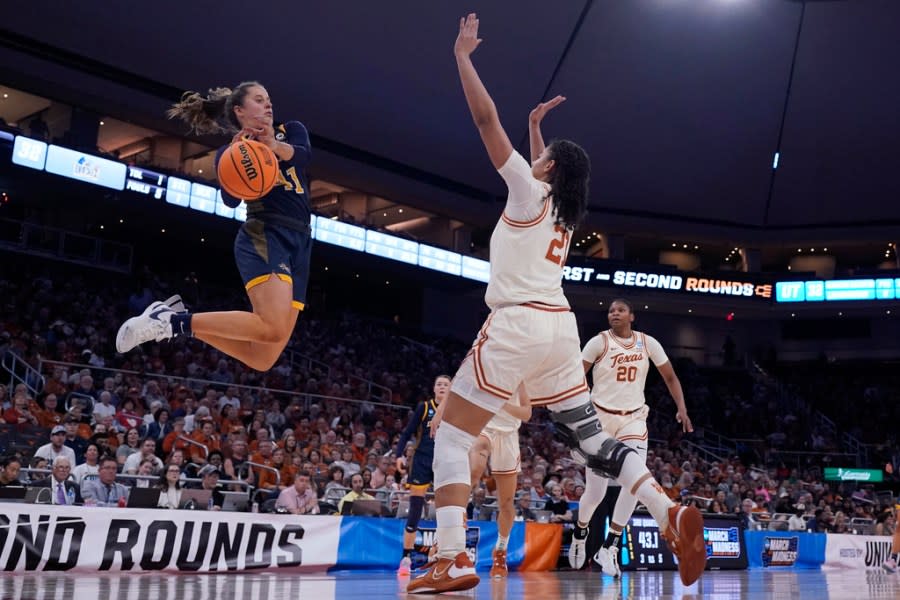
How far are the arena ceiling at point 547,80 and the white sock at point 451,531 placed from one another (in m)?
19.9

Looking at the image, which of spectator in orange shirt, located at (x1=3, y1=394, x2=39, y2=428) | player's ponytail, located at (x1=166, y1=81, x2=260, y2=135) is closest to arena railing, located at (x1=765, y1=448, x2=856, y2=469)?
spectator in orange shirt, located at (x1=3, y1=394, x2=39, y2=428)

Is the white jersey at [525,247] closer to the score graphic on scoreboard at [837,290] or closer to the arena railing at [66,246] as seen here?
the arena railing at [66,246]

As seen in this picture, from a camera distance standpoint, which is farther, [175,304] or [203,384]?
[203,384]

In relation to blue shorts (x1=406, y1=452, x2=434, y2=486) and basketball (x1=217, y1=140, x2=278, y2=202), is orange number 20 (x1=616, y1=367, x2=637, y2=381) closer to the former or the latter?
blue shorts (x1=406, y1=452, x2=434, y2=486)

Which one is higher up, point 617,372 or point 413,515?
point 617,372

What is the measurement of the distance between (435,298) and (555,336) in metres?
29.5

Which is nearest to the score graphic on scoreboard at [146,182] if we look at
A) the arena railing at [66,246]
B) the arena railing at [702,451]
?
the arena railing at [66,246]

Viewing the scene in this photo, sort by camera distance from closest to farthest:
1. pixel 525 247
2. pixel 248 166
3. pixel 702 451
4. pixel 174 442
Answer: pixel 525 247
pixel 248 166
pixel 174 442
pixel 702 451

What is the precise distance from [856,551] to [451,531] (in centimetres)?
1458

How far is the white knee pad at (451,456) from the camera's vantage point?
4516mm

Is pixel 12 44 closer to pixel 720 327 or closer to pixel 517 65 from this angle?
pixel 517 65

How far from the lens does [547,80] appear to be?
26.0 meters

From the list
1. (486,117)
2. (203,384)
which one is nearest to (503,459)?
(486,117)

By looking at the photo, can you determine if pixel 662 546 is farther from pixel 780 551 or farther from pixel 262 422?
pixel 262 422
